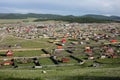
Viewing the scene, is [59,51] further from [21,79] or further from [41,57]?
[21,79]

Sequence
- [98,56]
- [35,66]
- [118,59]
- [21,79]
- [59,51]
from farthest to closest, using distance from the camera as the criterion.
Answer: [59,51], [98,56], [118,59], [35,66], [21,79]

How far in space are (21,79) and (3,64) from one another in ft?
88.7

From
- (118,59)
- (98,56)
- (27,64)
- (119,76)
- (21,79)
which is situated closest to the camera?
(21,79)

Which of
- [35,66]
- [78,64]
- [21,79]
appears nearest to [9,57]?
[35,66]

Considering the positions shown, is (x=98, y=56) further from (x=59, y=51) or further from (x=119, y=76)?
(x=119, y=76)

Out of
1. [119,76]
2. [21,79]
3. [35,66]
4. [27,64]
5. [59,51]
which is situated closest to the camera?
[21,79]

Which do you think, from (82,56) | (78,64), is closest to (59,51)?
(82,56)

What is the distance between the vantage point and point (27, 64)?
160 ft

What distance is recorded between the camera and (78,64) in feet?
159

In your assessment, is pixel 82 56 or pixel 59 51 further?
pixel 59 51

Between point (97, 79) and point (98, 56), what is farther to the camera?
point (98, 56)

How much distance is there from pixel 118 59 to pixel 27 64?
19226 millimetres

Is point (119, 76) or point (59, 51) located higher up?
point (119, 76)

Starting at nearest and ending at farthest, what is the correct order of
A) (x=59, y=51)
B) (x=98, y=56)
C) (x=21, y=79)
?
1. (x=21, y=79)
2. (x=98, y=56)
3. (x=59, y=51)
